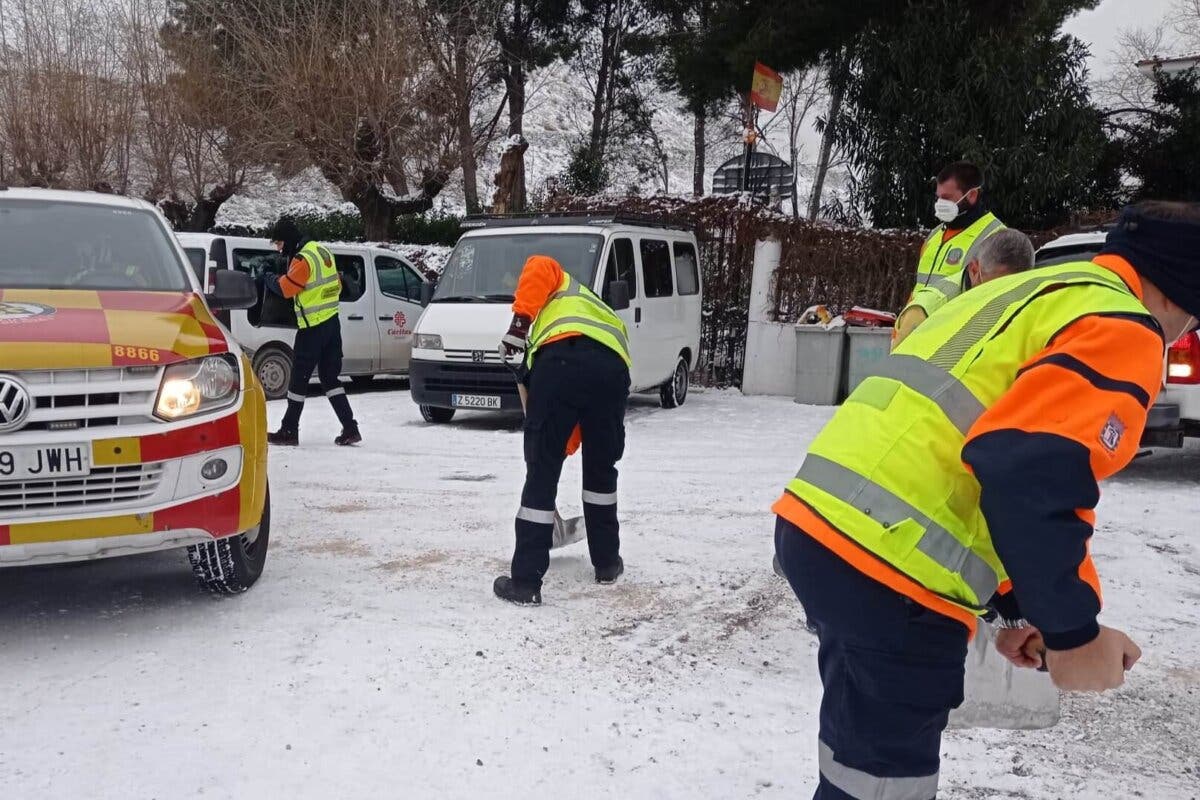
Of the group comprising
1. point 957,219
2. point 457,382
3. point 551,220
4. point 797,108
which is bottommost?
point 457,382

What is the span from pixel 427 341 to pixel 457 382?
551 mm

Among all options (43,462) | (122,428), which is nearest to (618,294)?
(122,428)

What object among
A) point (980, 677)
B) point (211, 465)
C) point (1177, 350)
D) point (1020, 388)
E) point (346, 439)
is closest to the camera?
point (1020, 388)

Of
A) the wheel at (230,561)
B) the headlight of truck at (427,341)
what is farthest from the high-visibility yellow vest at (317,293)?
the wheel at (230,561)

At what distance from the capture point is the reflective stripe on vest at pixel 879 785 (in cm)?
194

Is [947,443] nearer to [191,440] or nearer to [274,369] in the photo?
[191,440]

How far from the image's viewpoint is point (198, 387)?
14.1 ft

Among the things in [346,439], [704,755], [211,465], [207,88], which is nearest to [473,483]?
[346,439]

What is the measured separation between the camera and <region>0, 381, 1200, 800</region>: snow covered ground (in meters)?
3.15

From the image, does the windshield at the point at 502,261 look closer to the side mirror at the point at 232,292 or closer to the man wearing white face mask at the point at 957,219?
the side mirror at the point at 232,292

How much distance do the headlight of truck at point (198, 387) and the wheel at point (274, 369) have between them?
315 inches

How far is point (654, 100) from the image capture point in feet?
111

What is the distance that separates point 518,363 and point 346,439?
14.1ft

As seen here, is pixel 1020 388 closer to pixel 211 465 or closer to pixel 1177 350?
pixel 211 465
